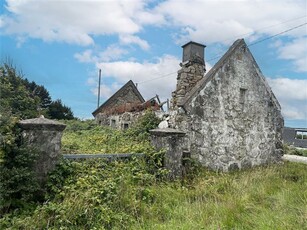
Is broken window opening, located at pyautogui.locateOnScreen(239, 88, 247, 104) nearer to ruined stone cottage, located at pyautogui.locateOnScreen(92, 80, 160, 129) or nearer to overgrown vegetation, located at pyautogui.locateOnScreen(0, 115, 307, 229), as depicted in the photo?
ruined stone cottage, located at pyautogui.locateOnScreen(92, 80, 160, 129)

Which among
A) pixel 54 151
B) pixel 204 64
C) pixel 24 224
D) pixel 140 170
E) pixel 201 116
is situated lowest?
pixel 24 224

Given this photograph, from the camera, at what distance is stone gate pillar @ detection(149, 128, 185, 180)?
7.51 meters

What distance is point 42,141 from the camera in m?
5.66

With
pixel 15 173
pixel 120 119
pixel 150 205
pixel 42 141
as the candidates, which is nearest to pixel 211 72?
pixel 150 205

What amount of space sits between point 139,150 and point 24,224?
3.53 m

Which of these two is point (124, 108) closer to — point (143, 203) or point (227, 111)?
point (227, 111)


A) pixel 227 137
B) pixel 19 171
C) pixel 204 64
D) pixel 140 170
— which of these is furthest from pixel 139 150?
pixel 204 64

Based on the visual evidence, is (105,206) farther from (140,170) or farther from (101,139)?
(101,139)

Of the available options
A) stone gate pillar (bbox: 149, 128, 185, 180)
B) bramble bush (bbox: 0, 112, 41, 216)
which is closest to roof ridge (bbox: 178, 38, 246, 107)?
stone gate pillar (bbox: 149, 128, 185, 180)

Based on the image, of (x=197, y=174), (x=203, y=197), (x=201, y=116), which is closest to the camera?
(x=203, y=197)

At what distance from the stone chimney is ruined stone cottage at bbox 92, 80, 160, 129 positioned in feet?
6.21

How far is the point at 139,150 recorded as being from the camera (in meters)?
7.63

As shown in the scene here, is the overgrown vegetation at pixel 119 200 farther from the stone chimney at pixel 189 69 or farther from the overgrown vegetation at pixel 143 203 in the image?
the stone chimney at pixel 189 69

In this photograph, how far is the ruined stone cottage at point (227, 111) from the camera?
945 cm
